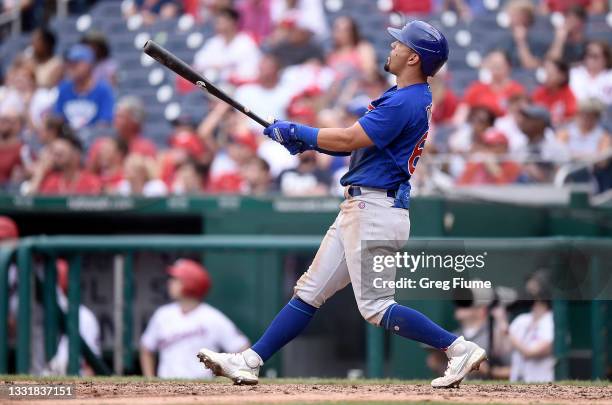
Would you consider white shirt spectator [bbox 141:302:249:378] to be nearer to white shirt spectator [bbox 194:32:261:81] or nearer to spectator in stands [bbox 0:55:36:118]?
white shirt spectator [bbox 194:32:261:81]

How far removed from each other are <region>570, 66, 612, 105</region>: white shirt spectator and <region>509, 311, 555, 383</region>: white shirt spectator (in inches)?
145

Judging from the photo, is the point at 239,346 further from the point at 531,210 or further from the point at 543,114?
the point at 543,114

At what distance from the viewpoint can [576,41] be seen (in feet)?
37.0

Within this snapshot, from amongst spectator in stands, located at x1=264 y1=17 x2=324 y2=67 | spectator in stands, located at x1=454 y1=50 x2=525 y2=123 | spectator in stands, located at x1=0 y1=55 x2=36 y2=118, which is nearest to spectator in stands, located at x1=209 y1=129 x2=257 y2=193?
spectator in stands, located at x1=264 y1=17 x2=324 y2=67

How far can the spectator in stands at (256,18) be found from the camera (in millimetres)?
12719

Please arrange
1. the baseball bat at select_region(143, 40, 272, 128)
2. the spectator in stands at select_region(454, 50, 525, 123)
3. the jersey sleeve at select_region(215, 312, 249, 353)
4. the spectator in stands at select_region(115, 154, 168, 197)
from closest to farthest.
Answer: the baseball bat at select_region(143, 40, 272, 128), the jersey sleeve at select_region(215, 312, 249, 353), the spectator in stands at select_region(115, 154, 168, 197), the spectator in stands at select_region(454, 50, 525, 123)

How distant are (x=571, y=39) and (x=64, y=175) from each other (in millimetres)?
4732

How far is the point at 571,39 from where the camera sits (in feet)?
37.0

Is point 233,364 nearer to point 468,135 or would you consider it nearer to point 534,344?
point 534,344

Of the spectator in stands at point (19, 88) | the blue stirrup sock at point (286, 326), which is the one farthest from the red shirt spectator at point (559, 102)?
the blue stirrup sock at point (286, 326)

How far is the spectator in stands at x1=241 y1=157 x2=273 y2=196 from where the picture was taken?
9844 mm

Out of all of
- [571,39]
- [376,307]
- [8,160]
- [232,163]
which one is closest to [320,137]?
[376,307]

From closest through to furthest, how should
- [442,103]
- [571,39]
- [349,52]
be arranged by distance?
[442,103] < [571,39] < [349,52]

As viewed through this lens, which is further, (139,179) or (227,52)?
(227,52)
